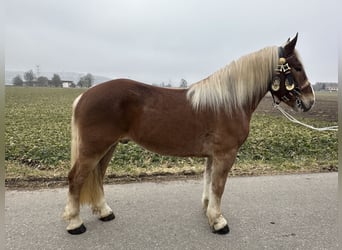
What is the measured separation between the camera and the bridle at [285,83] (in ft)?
8.85

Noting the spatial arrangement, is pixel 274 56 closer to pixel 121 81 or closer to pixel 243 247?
pixel 121 81

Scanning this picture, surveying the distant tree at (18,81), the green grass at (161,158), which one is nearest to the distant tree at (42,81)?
the distant tree at (18,81)

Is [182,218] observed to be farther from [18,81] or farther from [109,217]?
[18,81]

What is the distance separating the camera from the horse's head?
2703mm

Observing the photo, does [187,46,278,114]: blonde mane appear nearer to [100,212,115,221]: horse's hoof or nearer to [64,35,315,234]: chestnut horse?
[64,35,315,234]: chestnut horse

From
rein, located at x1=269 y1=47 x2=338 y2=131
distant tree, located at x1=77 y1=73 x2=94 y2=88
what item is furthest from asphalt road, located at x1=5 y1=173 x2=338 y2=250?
distant tree, located at x1=77 y1=73 x2=94 y2=88

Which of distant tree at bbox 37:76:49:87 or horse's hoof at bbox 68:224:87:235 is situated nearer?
horse's hoof at bbox 68:224:87:235

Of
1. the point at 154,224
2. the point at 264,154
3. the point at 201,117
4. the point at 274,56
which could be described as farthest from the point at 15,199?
the point at 264,154

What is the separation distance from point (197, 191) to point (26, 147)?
153 inches

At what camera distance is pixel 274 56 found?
2.70m

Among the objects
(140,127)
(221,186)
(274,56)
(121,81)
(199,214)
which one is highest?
(274,56)

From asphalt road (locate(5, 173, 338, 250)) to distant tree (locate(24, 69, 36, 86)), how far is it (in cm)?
6644

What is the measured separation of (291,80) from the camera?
8.93ft

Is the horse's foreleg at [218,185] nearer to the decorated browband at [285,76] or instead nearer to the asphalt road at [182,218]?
the asphalt road at [182,218]
